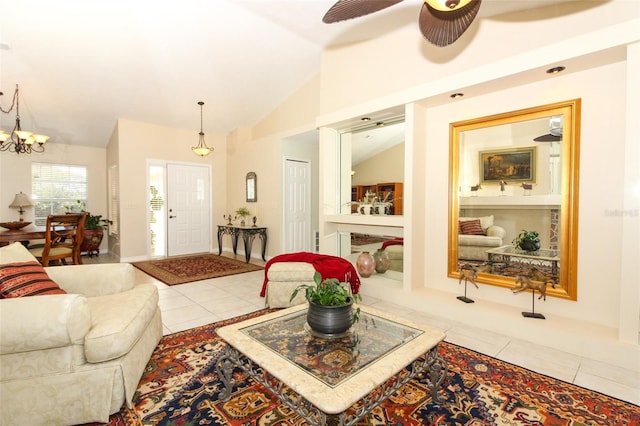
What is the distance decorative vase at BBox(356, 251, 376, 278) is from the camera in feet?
13.0

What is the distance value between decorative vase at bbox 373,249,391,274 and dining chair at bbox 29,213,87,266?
164 inches

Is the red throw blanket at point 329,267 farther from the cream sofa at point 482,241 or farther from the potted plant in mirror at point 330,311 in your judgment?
the potted plant in mirror at point 330,311

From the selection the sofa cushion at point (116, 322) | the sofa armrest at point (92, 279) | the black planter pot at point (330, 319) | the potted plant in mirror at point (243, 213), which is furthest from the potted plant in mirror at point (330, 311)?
the potted plant in mirror at point (243, 213)

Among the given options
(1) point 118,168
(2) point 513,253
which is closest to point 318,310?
(2) point 513,253

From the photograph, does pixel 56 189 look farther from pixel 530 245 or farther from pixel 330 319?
pixel 530 245

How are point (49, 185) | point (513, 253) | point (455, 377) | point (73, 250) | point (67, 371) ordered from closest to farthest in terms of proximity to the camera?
point (67, 371), point (455, 377), point (513, 253), point (73, 250), point (49, 185)

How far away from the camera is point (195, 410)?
5.61ft

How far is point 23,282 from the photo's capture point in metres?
1.75

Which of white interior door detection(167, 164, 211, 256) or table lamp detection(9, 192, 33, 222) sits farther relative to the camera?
white interior door detection(167, 164, 211, 256)

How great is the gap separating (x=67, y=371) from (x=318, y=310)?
1.33 metres

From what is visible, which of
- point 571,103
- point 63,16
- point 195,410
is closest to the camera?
point 195,410

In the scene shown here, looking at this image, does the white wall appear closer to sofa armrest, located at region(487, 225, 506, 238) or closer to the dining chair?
the dining chair

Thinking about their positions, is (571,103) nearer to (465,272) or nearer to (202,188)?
(465,272)

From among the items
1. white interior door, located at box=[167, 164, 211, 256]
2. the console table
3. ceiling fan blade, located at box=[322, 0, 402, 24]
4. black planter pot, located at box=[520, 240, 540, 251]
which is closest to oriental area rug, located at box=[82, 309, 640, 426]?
black planter pot, located at box=[520, 240, 540, 251]
